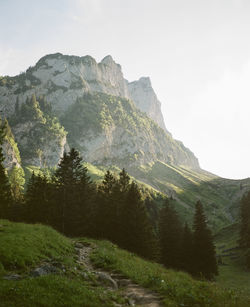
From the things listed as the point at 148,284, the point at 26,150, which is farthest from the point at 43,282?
the point at 26,150

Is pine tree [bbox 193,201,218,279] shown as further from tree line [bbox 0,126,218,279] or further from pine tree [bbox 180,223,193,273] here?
pine tree [bbox 180,223,193,273]

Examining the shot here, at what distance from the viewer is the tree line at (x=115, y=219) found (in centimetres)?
3888

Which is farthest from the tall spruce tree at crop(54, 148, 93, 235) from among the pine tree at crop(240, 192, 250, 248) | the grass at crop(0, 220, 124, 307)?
the pine tree at crop(240, 192, 250, 248)

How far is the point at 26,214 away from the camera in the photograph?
44344mm

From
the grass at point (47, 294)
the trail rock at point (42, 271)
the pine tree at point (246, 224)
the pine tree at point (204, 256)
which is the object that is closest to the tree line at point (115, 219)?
the pine tree at point (204, 256)

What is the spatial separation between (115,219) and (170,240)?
44.1ft

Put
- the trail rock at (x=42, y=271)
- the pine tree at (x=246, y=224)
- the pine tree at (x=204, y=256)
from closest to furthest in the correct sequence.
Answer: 1. the trail rock at (x=42, y=271)
2. the pine tree at (x=204, y=256)
3. the pine tree at (x=246, y=224)

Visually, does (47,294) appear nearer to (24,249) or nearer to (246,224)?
(24,249)

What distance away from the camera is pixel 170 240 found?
149ft

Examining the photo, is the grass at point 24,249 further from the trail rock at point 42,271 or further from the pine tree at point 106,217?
the pine tree at point 106,217

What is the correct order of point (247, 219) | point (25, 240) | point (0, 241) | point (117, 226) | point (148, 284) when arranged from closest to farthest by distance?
point (148, 284), point (0, 241), point (25, 240), point (117, 226), point (247, 219)

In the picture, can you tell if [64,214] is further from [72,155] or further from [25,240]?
[25,240]

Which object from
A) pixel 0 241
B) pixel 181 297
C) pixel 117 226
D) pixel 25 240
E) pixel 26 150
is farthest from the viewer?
pixel 26 150

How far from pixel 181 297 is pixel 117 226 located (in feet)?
96.2
